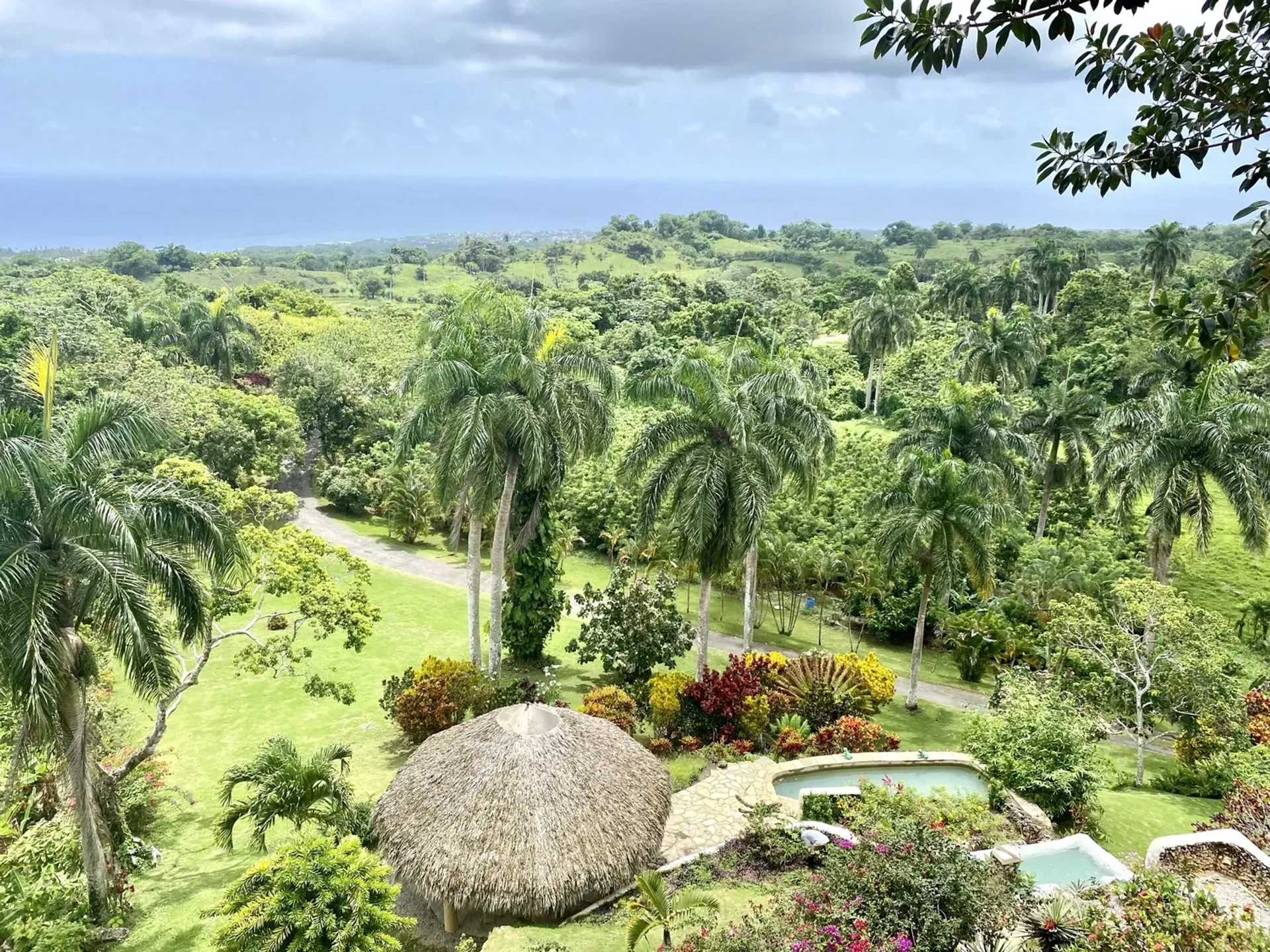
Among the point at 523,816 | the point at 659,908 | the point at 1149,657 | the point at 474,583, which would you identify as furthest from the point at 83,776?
the point at 1149,657

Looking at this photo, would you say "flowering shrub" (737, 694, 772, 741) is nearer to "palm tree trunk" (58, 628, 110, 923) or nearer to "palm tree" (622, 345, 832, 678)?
"palm tree" (622, 345, 832, 678)

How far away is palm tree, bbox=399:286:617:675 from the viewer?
17.5 m

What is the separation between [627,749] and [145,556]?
25.2 feet

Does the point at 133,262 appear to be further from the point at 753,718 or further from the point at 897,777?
the point at 897,777

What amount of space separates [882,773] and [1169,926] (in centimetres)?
780

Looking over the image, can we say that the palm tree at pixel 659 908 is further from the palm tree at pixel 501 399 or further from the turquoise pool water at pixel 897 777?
the palm tree at pixel 501 399

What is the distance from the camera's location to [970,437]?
24.1 meters

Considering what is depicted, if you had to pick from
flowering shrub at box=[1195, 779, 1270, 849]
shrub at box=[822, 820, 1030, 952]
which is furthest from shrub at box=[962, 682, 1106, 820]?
shrub at box=[822, 820, 1030, 952]

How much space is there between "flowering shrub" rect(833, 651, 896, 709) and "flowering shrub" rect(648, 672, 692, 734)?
3.72 m

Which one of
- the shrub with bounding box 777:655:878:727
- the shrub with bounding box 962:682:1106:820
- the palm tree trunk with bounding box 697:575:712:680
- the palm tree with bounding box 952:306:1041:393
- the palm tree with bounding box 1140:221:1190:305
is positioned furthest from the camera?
the palm tree with bounding box 1140:221:1190:305

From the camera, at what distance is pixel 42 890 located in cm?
1120

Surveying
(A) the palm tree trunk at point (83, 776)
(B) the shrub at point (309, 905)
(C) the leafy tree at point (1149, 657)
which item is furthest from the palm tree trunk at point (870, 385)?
(A) the palm tree trunk at point (83, 776)

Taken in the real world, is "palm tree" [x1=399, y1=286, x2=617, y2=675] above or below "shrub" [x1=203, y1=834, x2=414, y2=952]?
above

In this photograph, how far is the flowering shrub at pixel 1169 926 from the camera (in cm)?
765
